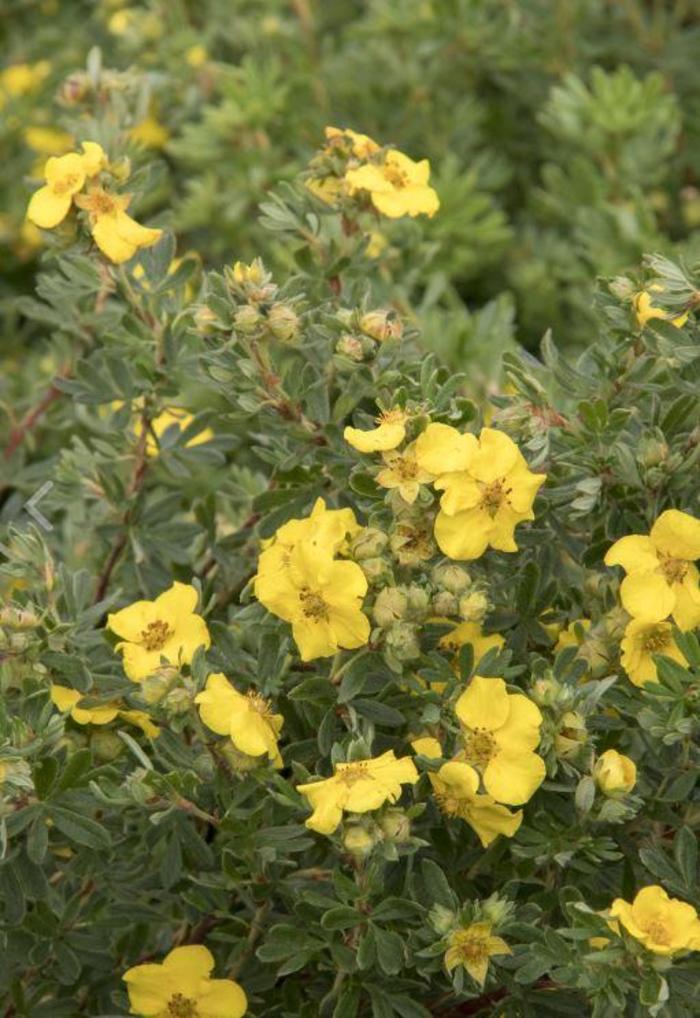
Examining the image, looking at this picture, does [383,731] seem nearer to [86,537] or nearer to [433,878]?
[433,878]

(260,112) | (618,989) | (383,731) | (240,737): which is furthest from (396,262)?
(618,989)

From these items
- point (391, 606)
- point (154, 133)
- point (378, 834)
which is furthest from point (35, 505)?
point (154, 133)

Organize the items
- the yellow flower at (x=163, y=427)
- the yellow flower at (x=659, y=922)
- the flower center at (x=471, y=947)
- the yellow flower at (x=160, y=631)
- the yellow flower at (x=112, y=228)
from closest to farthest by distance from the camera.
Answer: the yellow flower at (x=659, y=922) < the flower center at (x=471, y=947) < the yellow flower at (x=160, y=631) < the yellow flower at (x=112, y=228) < the yellow flower at (x=163, y=427)

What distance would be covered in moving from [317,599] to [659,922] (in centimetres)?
43

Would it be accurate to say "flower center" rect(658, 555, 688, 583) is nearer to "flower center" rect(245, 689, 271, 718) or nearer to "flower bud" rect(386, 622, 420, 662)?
"flower bud" rect(386, 622, 420, 662)

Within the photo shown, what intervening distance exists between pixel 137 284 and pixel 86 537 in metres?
0.37

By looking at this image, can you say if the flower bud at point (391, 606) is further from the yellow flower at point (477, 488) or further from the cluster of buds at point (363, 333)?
the cluster of buds at point (363, 333)

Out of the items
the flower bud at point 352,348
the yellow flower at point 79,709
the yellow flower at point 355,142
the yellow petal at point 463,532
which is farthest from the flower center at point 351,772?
the yellow flower at point 355,142

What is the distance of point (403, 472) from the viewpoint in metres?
1.50

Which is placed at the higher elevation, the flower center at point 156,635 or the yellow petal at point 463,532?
the yellow petal at point 463,532

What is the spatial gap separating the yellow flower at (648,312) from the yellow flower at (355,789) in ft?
1.79

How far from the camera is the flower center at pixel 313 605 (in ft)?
4.88

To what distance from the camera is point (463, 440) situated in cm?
149

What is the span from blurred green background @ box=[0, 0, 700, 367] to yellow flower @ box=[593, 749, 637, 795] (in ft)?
4.68
